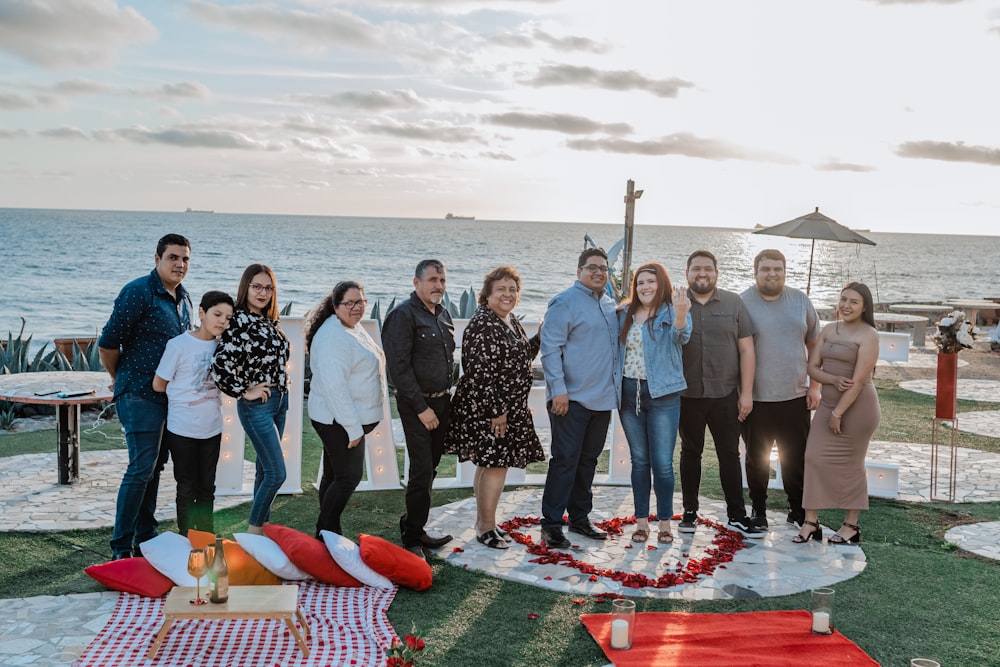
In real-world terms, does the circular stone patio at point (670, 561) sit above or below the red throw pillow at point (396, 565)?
below

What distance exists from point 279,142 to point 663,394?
191 feet

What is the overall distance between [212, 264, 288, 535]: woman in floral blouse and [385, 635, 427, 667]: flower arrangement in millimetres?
1573

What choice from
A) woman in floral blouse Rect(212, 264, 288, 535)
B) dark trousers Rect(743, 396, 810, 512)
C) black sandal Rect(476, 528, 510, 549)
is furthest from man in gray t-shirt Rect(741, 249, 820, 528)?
woman in floral blouse Rect(212, 264, 288, 535)

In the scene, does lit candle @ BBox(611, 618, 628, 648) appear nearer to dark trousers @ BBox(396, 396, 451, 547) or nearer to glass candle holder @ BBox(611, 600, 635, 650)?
glass candle holder @ BBox(611, 600, 635, 650)

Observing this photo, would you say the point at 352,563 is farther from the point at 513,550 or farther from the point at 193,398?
the point at 193,398

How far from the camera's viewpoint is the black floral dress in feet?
16.4

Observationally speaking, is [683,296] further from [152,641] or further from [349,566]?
[152,641]

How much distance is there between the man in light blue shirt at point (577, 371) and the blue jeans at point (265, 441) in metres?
1.64

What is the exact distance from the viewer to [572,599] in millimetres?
4473

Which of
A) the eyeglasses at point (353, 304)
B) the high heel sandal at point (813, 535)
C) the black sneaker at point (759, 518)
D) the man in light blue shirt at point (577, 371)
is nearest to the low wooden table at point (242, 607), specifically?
the eyeglasses at point (353, 304)

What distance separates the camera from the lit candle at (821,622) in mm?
4027

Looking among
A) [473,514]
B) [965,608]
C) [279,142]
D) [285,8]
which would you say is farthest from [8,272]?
[965,608]

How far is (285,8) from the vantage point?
49.3 ft

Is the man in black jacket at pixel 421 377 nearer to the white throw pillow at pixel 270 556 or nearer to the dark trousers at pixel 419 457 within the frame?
the dark trousers at pixel 419 457
